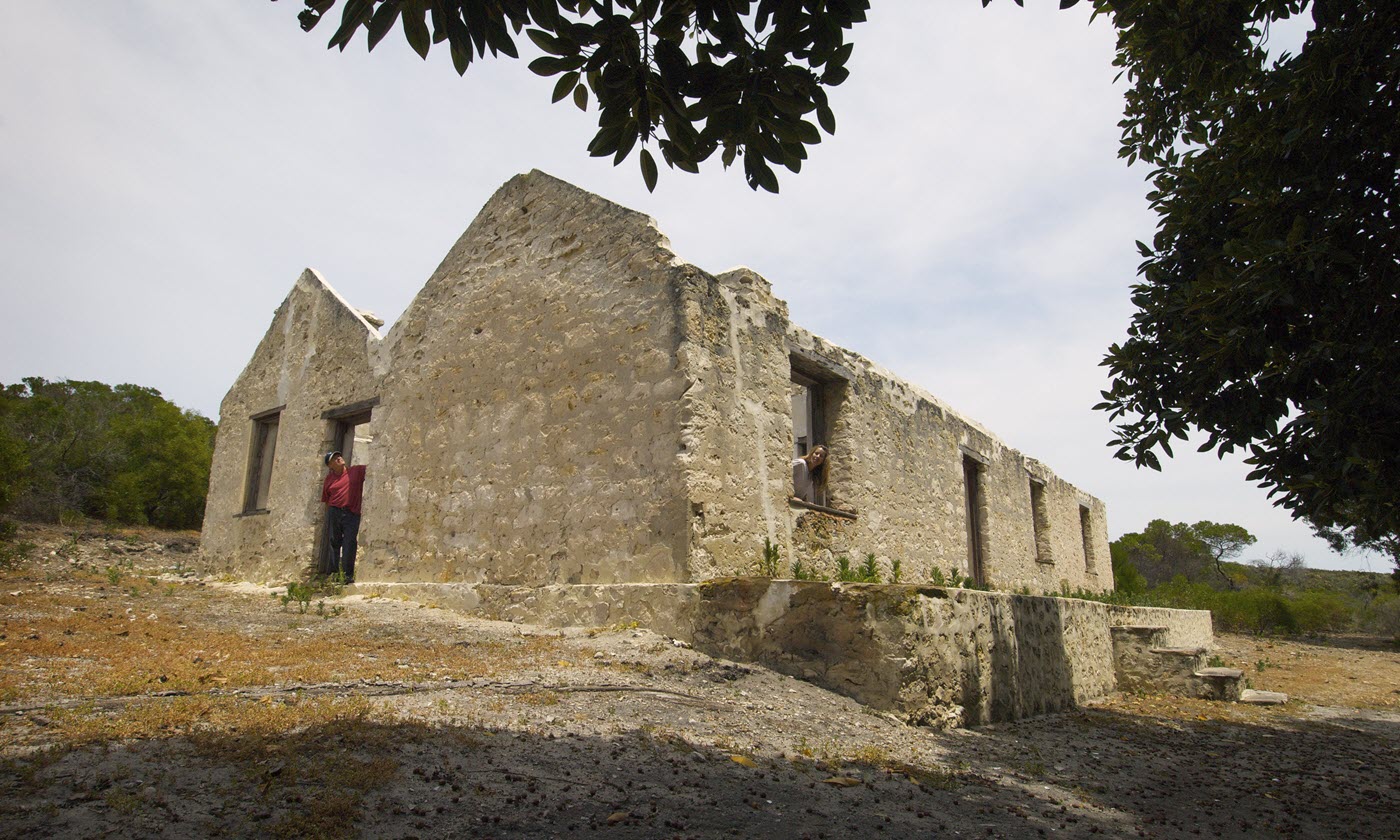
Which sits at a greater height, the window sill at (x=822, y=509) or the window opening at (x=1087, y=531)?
the window opening at (x=1087, y=531)

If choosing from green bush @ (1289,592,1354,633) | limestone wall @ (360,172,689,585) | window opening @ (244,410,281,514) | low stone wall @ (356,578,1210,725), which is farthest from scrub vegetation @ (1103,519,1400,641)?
window opening @ (244,410,281,514)

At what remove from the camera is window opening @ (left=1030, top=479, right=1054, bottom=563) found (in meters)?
13.2

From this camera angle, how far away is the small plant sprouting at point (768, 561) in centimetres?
645

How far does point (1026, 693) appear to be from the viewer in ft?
20.3

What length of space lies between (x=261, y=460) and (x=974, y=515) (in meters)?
9.65

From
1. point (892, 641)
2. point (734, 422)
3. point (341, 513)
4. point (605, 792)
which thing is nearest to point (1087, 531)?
point (734, 422)

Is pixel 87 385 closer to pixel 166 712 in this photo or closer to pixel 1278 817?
pixel 166 712

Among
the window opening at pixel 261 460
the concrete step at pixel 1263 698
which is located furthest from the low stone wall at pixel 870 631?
the window opening at pixel 261 460

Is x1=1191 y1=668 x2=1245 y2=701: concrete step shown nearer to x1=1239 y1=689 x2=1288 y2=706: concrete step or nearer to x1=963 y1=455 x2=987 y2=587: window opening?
x1=1239 y1=689 x2=1288 y2=706: concrete step

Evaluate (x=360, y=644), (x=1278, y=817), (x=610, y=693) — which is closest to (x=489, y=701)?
(x=610, y=693)

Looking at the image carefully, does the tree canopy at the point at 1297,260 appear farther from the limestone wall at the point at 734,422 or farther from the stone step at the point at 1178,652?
the stone step at the point at 1178,652

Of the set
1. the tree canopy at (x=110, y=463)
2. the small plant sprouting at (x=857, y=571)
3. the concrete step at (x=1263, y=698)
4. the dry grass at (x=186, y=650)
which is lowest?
the concrete step at (x=1263, y=698)

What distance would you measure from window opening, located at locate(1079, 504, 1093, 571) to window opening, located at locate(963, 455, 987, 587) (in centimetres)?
551

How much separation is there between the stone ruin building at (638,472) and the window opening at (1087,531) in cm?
573
